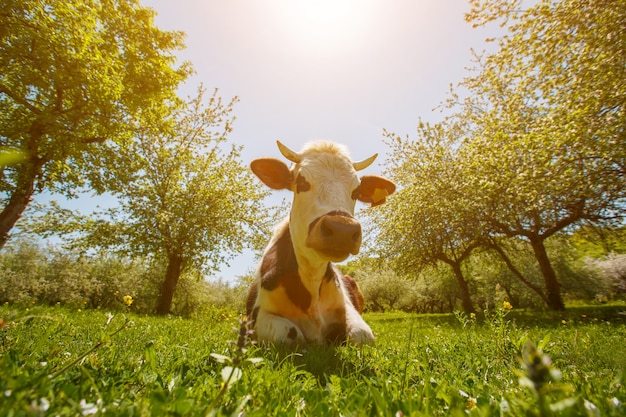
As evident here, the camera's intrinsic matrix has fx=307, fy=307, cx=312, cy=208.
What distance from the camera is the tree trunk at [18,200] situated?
10.5 metres

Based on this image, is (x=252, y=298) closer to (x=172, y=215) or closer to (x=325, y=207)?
(x=325, y=207)

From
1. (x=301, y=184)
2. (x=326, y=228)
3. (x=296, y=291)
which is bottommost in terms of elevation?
(x=296, y=291)

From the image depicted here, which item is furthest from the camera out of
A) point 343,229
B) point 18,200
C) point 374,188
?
point 18,200

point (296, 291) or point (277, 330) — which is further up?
point (296, 291)

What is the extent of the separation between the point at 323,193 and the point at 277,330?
5.37 ft

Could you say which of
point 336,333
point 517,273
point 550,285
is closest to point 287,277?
point 336,333

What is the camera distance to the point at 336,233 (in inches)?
121

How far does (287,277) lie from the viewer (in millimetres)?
3883

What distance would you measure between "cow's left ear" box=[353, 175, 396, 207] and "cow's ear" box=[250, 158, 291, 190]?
1148 mm

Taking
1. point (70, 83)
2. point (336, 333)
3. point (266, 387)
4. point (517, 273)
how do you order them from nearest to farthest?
point (266, 387), point (336, 333), point (70, 83), point (517, 273)

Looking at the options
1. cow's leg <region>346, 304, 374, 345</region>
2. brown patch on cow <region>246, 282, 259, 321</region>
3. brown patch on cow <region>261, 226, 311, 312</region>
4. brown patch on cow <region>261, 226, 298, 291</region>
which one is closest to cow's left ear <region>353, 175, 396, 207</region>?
brown patch on cow <region>261, 226, 298, 291</region>

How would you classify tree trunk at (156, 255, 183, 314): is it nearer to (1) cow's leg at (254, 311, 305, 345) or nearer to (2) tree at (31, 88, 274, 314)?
(2) tree at (31, 88, 274, 314)

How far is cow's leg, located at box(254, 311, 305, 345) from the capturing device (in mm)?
3264

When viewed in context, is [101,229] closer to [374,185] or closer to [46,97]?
[46,97]
